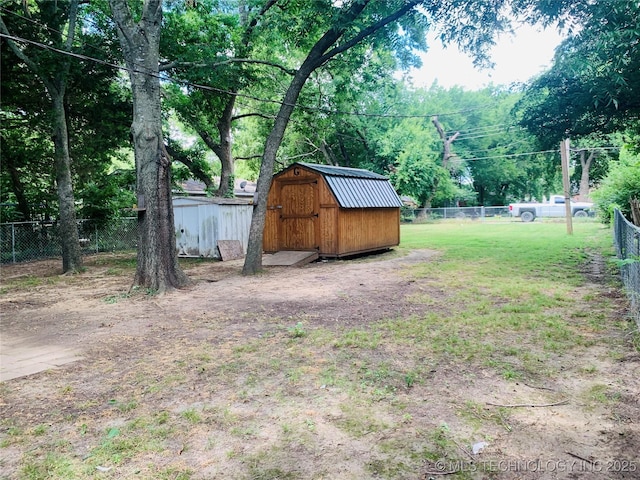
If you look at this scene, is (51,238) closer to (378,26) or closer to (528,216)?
(378,26)

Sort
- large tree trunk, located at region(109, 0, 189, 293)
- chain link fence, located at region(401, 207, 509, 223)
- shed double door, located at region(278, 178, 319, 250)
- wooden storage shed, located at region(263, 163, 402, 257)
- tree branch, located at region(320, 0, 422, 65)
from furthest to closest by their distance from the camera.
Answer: chain link fence, located at region(401, 207, 509, 223), shed double door, located at region(278, 178, 319, 250), wooden storage shed, located at region(263, 163, 402, 257), tree branch, located at region(320, 0, 422, 65), large tree trunk, located at region(109, 0, 189, 293)

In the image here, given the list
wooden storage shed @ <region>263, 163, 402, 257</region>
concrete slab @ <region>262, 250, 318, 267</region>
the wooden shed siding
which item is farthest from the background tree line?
the wooden shed siding

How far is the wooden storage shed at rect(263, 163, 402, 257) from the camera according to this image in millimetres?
12547

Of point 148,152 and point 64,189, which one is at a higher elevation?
point 148,152

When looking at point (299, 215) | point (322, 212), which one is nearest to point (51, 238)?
point (299, 215)

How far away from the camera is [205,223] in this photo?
1416 cm

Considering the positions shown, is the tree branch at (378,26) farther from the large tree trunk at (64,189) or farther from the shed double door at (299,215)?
the large tree trunk at (64,189)

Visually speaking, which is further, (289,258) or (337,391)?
(289,258)

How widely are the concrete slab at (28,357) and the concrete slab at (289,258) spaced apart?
7.07 m

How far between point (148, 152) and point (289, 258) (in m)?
5.16

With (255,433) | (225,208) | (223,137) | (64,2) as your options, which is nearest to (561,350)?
(255,433)

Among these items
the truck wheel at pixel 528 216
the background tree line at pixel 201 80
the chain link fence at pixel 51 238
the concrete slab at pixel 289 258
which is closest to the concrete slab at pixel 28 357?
the background tree line at pixel 201 80

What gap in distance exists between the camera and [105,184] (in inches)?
682

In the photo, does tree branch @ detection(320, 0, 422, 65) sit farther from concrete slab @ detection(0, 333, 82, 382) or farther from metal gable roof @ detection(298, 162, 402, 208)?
concrete slab @ detection(0, 333, 82, 382)
